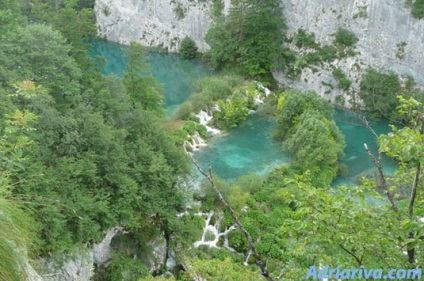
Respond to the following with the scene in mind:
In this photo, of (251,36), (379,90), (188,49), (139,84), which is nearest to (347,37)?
(379,90)

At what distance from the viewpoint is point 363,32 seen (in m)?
34.8

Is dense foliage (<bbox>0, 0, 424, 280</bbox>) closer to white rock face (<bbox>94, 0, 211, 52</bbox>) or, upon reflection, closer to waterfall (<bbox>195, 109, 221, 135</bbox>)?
waterfall (<bbox>195, 109, 221, 135</bbox>)

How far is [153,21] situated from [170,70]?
10.4 m

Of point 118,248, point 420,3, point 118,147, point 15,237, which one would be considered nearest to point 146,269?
point 118,248

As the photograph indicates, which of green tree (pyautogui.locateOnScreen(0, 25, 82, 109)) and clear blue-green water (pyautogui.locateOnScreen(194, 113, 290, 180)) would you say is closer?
green tree (pyautogui.locateOnScreen(0, 25, 82, 109))

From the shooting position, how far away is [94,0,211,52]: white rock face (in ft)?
155

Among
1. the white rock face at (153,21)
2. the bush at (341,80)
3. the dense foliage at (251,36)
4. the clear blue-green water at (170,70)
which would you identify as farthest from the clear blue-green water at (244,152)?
the white rock face at (153,21)

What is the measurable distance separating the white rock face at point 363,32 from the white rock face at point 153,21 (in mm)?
11928

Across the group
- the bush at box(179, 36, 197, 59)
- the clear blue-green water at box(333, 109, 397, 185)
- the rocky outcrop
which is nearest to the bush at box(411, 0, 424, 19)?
the clear blue-green water at box(333, 109, 397, 185)

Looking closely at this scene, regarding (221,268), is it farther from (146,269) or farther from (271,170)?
(271,170)

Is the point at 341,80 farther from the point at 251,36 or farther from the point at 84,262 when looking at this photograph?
the point at 84,262

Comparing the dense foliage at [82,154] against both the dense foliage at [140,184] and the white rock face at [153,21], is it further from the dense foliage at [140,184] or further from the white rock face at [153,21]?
the white rock face at [153,21]

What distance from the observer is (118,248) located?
16.3 metres

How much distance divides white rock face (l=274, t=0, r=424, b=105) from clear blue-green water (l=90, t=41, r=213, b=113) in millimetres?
9102
